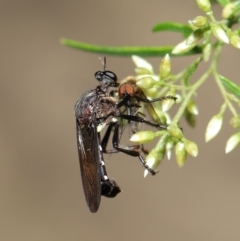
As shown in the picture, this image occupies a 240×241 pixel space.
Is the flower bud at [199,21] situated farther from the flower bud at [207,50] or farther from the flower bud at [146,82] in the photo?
the flower bud at [146,82]

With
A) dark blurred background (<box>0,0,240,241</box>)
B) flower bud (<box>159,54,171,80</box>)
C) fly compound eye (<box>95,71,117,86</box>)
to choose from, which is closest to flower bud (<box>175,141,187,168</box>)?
flower bud (<box>159,54,171,80</box>)

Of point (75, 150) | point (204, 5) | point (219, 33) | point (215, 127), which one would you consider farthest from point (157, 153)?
point (75, 150)

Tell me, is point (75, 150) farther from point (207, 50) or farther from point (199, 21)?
point (199, 21)

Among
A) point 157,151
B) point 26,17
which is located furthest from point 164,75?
point 26,17

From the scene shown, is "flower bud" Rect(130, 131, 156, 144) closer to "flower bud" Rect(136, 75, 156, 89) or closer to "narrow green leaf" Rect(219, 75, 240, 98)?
"flower bud" Rect(136, 75, 156, 89)

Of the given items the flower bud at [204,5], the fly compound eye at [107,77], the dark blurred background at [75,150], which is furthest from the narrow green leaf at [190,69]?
the dark blurred background at [75,150]

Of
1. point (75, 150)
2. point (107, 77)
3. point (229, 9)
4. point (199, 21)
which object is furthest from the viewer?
point (75, 150)

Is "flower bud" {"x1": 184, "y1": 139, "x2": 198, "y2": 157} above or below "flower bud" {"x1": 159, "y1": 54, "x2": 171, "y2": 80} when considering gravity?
below
